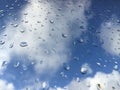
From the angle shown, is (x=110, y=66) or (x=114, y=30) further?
(x=114, y=30)

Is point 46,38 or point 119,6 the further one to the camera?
point 119,6

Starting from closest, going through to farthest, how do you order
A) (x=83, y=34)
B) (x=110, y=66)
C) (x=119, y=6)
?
1. (x=110, y=66)
2. (x=83, y=34)
3. (x=119, y=6)

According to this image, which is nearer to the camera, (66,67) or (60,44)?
(66,67)

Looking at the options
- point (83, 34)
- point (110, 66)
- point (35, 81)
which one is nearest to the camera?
point (35, 81)

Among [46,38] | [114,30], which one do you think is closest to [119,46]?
[114,30]

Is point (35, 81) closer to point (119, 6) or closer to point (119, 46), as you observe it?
point (119, 46)

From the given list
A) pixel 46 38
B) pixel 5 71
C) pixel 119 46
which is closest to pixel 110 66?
pixel 119 46

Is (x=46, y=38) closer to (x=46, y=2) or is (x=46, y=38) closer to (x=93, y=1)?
(x=46, y=2)

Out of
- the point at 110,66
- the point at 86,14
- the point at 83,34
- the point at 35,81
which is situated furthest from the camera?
the point at 86,14

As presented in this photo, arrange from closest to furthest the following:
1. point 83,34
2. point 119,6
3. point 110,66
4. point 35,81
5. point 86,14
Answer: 1. point 35,81
2. point 110,66
3. point 83,34
4. point 86,14
5. point 119,6
